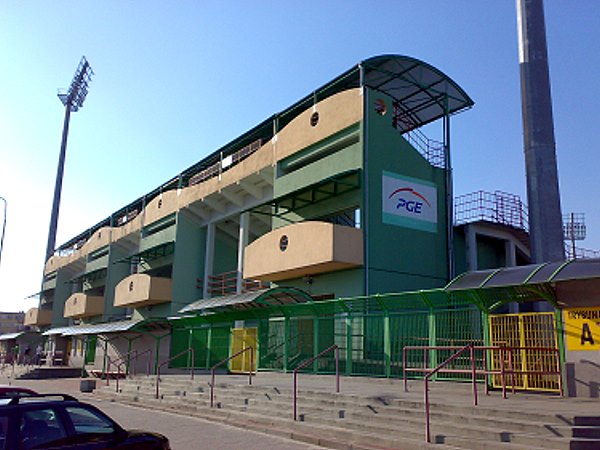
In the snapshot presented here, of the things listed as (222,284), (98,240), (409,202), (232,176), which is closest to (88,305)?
(98,240)

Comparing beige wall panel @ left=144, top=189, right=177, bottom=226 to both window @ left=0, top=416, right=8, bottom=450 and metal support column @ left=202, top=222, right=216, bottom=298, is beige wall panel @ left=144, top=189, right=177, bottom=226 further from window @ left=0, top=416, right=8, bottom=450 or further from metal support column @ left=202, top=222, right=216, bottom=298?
window @ left=0, top=416, right=8, bottom=450

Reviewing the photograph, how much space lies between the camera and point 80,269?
57656 millimetres

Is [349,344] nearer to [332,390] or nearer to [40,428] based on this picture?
[332,390]

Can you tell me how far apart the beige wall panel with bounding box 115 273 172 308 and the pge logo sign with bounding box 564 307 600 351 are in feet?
87.1

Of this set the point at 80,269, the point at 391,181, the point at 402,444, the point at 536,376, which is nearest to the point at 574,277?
the point at 536,376

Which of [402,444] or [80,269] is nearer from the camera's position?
[402,444]

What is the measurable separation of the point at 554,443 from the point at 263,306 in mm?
15362

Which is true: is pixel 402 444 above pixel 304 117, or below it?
below

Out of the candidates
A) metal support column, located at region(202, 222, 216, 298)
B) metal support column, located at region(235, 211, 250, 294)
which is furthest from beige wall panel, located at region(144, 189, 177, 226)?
metal support column, located at region(235, 211, 250, 294)

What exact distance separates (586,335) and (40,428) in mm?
10424

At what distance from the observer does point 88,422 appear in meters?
6.43

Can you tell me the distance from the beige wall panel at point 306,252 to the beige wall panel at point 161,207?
12925mm

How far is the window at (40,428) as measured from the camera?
585cm

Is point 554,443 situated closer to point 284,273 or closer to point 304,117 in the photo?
point 284,273
